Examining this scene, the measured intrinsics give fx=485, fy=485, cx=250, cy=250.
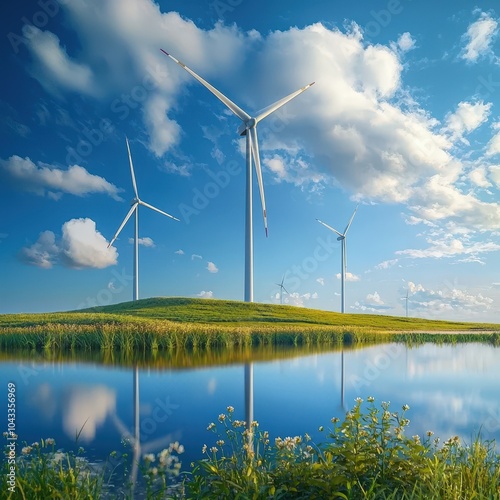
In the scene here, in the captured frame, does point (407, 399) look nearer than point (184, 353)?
Yes

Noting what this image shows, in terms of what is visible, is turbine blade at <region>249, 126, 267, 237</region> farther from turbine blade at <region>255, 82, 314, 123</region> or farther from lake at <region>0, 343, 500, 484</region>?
lake at <region>0, 343, 500, 484</region>

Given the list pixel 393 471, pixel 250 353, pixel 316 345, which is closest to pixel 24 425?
pixel 393 471

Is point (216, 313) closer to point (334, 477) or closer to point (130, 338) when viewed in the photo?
point (130, 338)

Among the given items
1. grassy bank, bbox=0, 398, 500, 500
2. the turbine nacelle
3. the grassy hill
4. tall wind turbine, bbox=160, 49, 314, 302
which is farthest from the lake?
the grassy hill

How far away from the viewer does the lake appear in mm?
11211

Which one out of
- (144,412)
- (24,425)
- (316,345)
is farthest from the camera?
(316,345)

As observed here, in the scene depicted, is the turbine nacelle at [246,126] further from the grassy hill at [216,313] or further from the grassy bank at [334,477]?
the grassy bank at [334,477]

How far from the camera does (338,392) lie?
55.2 feet

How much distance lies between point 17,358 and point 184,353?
862cm

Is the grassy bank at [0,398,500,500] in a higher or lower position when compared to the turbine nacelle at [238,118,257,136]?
lower

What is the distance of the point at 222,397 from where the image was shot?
15547 mm

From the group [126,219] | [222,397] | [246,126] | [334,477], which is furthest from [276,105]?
[334,477]

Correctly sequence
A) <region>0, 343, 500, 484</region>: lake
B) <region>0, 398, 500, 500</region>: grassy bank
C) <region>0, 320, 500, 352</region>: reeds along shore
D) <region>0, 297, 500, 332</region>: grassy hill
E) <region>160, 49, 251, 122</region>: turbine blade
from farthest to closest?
<region>0, 297, 500, 332</region>: grassy hill → <region>160, 49, 251, 122</region>: turbine blade → <region>0, 320, 500, 352</region>: reeds along shore → <region>0, 343, 500, 484</region>: lake → <region>0, 398, 500, 500</region>: grassy bank

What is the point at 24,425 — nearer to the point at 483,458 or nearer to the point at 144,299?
the point at 483,458
